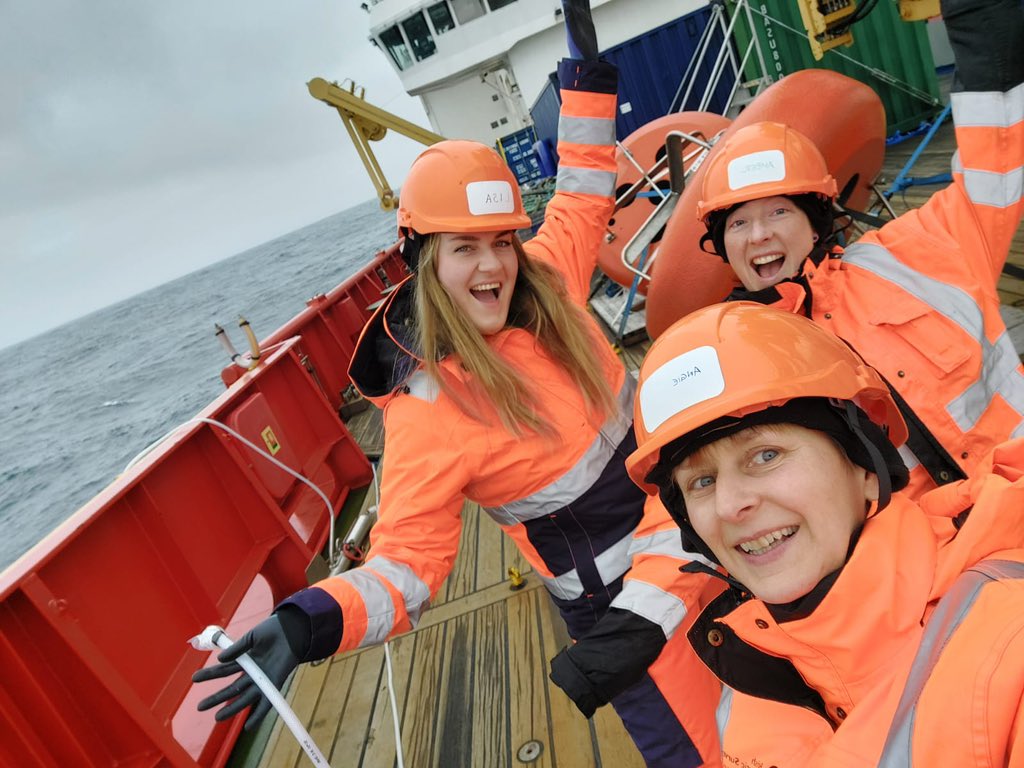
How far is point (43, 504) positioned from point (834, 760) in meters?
20.0

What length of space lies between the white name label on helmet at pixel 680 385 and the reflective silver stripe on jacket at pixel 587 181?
3.93ft

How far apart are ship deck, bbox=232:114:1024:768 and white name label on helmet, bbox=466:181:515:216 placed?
6.19ft

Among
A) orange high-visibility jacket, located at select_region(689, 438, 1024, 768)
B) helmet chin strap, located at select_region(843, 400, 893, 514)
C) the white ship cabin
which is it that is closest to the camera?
orange high-visibility jacket, located at select_region(689, 438, 1024, 768)

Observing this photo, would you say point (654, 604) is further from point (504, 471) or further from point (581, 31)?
point (581, 31)

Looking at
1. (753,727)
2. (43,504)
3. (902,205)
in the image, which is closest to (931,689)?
(753,727)

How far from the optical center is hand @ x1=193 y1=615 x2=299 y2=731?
120 cm

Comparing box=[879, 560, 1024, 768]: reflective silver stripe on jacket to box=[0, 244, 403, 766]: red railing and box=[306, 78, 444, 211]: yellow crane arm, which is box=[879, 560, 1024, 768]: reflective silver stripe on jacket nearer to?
box=[0, 244, 403, 766]: red railing

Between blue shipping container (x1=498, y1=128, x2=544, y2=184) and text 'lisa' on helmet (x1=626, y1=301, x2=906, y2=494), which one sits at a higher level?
blue shipping container (x1=498, y1=128, x2=544, y2=184)

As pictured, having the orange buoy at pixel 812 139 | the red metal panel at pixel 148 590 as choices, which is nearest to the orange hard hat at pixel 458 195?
the orange buoy at pixel 812 139

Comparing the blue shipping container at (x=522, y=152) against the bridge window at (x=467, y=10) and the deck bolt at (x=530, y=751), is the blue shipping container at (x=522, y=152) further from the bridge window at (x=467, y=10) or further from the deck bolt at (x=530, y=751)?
the deck bolt at (x=530, y=751)

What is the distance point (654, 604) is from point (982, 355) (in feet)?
3.50

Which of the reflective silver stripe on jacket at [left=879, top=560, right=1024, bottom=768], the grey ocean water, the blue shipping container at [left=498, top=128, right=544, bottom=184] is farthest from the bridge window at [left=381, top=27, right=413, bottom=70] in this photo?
the reflective silver stripe on jacket at [left=879, top=560, right=1024, bottom=768]

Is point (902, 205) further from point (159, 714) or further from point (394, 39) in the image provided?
point (394, 39)

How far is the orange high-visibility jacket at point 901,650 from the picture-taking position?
710 millimetres
